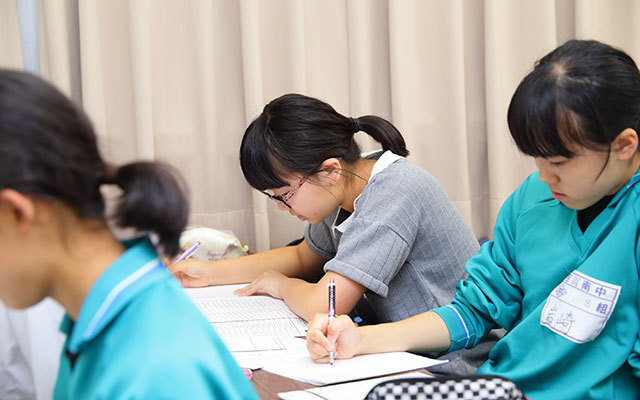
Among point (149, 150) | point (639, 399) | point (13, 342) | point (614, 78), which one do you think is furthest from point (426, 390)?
point (149, 150)

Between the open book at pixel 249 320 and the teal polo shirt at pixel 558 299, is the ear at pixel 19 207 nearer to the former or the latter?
the open book at pixel 249 320

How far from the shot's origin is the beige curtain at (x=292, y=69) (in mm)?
2119

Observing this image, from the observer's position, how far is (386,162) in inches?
61.7

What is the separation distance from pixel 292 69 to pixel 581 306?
4.79 feet

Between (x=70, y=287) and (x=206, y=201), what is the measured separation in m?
1.65

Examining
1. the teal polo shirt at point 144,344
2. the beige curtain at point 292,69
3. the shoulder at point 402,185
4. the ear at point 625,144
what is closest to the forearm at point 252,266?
the beige curtain at point 292,69

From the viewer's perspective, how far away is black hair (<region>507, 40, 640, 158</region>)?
0.99m

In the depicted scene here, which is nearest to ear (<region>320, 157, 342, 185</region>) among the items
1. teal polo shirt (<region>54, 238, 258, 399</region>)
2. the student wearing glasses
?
the student wearing glasses

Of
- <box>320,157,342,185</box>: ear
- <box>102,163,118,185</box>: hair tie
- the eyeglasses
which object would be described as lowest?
the eyeglasses

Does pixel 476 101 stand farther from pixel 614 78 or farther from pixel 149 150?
pixel 614 78

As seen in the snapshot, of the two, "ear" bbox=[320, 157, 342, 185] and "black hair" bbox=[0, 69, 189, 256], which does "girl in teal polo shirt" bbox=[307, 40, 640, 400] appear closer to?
"ear" bbox=[320, 157, 342, 185]

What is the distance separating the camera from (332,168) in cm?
154

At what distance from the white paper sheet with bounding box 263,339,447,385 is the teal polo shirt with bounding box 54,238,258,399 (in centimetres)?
41

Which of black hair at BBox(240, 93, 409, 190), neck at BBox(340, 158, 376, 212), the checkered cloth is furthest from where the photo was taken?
neck at BBox(340, 158, 376, 212)
